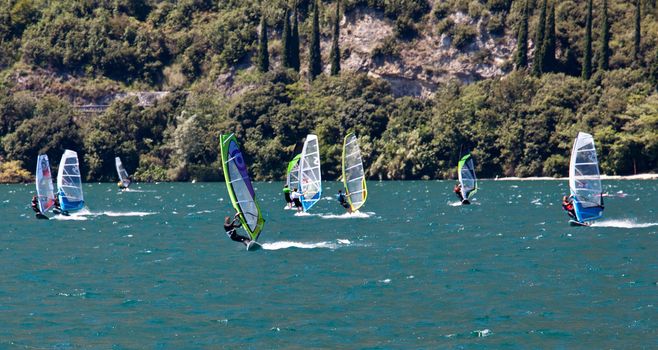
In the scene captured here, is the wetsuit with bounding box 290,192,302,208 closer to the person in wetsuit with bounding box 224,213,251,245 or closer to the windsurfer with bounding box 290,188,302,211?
the windsurfer with bounding box 290,188,302,211

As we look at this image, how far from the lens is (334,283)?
123ft

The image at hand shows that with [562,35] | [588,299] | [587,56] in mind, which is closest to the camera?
[588,299]

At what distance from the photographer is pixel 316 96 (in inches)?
5157

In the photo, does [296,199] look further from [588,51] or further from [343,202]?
[588,51]

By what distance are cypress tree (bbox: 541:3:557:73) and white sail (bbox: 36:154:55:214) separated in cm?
A: 6824

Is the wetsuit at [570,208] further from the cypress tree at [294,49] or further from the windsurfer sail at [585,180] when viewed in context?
the cypress tree at [294,49]

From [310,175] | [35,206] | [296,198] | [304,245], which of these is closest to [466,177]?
[310,175]

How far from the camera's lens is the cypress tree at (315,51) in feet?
439

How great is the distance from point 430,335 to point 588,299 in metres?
6.88

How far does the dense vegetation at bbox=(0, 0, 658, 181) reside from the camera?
→ 117m

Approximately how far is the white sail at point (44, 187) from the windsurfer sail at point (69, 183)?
550mm

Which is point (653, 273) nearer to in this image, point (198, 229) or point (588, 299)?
point (588, 299)

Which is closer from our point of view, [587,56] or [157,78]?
[587,56]

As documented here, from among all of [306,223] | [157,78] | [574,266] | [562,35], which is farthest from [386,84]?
[574,266]
